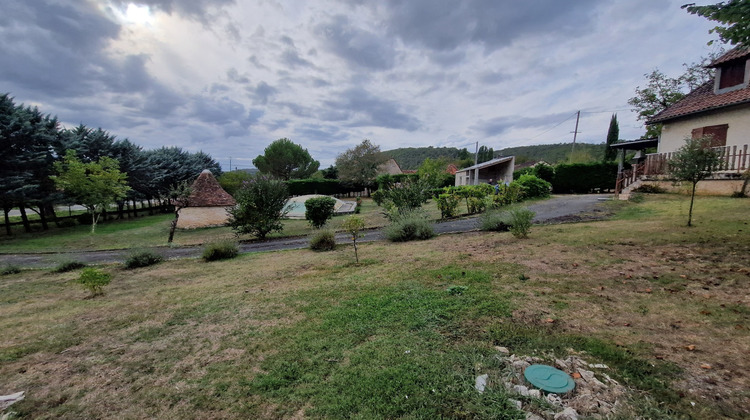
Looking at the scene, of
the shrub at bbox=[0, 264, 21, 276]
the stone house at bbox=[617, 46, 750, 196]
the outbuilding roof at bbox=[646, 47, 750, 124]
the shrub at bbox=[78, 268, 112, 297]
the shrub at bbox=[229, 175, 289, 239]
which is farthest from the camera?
the shrub at bbox=[229, 175, 289, 239]

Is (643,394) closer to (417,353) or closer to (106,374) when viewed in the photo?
(417,353)

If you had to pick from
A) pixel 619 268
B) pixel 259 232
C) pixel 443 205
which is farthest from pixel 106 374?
pixel 443 205

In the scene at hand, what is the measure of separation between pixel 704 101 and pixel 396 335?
2070cm

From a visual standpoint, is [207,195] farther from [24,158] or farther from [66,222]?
[66,222]

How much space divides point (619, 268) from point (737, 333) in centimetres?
223

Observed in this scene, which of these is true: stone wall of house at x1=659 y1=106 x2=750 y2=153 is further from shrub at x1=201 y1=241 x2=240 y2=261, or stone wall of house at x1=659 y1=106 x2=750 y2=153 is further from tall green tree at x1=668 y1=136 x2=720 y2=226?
shrub at x1=201 y1=241 x2=240 y2=261

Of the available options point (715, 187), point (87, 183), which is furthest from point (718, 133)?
point (87, 183)

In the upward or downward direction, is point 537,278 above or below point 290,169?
below

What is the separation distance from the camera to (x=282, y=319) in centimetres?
406

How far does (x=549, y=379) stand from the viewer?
2.30 metres

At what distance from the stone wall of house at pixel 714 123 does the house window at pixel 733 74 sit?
1699 mm

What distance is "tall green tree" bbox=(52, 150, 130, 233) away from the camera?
19062 mm

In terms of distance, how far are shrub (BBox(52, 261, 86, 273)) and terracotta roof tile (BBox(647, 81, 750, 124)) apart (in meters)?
26.3

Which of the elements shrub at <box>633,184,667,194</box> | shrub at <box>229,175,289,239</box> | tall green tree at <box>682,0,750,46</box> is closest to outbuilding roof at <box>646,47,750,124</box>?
shrub at <box>633,184,667,194</box>
